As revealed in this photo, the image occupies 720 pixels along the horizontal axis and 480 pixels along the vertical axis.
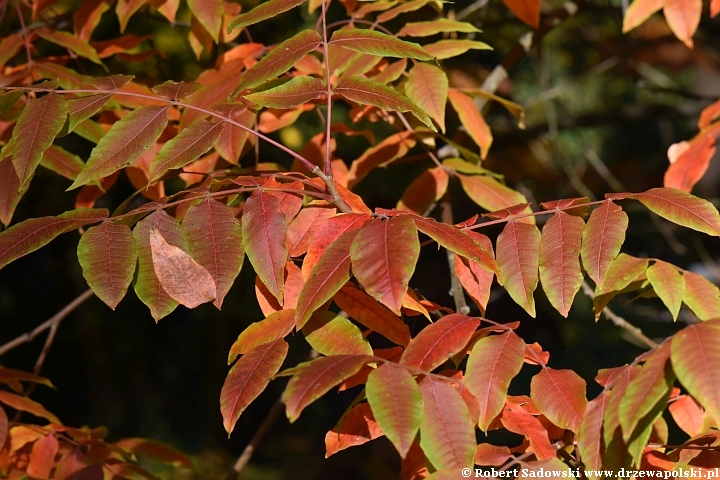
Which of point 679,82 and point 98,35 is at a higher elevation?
point 98,35

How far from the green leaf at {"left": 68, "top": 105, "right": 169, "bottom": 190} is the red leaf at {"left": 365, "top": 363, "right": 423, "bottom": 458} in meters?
0.54

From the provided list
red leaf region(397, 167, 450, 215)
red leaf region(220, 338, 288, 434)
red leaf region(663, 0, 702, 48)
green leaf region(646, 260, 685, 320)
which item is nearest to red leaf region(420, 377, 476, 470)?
red leaf region(220, 338, 288, 434)

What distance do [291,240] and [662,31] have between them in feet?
17.9

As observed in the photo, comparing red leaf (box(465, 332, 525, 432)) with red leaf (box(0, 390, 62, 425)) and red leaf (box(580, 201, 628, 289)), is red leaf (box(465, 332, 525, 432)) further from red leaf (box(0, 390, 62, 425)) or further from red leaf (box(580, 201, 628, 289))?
red leaf (box(0, 390, 62, 425))

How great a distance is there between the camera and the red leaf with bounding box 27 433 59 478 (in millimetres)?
1447

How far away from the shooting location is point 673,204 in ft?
3.50

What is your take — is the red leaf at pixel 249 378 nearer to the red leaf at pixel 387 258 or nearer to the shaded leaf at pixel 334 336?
the shaded leaf at pixel 334 336

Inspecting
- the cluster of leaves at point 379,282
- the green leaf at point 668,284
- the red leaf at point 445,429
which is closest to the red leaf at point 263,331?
the cluster of leaves at point 379,282

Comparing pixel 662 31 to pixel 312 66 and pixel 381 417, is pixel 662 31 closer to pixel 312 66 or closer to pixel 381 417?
pixel 312 66

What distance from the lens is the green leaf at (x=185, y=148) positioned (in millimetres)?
1099

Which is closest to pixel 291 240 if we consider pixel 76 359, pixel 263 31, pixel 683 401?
pixel 683 401

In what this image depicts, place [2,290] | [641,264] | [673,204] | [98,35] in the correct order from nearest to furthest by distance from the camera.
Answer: [673,204], [641,264], [98,35], [2,290]

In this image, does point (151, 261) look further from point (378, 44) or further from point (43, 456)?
point (43, 456)

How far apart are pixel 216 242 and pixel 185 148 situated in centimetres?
19
